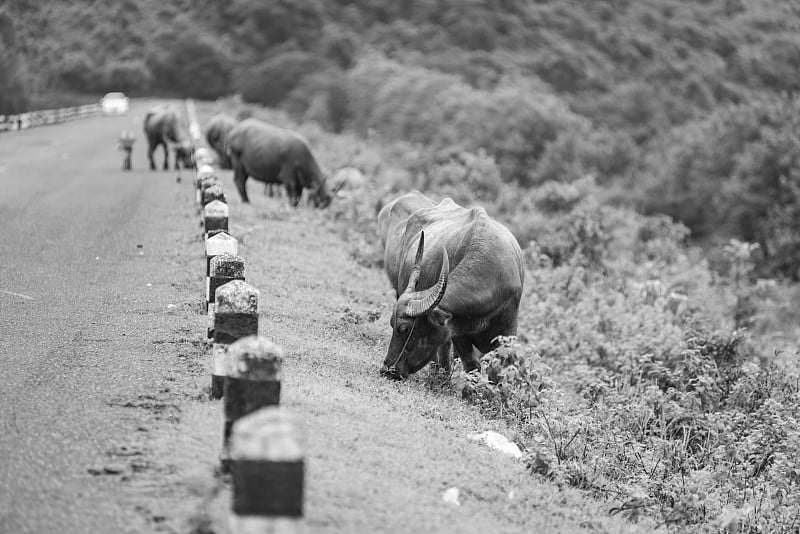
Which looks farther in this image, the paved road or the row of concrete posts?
the paved road

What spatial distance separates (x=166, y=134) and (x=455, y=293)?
1708 centimetres

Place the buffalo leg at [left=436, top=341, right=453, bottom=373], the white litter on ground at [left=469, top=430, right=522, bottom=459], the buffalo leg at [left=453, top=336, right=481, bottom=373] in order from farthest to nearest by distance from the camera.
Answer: the buffalo leg at [left=436, top=341, right=453, bottom=373], the buffalo leg at [left=453, top=336, right=481, bottom=373], the white litter on ground at [left=469, top=430, right=522, bottom=459]

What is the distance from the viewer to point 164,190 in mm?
20922

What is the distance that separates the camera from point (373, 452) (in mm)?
6973

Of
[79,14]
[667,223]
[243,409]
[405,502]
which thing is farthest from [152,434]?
[79,14]

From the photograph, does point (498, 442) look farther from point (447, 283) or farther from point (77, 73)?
point (77, 73)

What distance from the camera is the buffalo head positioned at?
375 inches

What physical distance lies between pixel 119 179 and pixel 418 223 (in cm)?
1277

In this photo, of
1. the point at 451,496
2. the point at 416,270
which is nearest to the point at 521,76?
the point at 416,270

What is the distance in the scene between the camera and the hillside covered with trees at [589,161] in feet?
32.5

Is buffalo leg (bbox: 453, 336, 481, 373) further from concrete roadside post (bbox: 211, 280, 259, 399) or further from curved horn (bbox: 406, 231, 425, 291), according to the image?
concrete roadside post (bbox: 211, 280, 259, 399)

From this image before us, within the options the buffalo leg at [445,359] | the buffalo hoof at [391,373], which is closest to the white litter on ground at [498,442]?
the buffalo hoof at [391,373]

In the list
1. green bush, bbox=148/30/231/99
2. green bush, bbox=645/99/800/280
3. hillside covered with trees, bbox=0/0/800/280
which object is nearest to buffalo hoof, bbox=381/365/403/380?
green bush, bbox=645/99/800/280

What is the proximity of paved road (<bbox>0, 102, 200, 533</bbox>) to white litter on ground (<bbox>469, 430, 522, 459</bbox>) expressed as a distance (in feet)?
8.58
